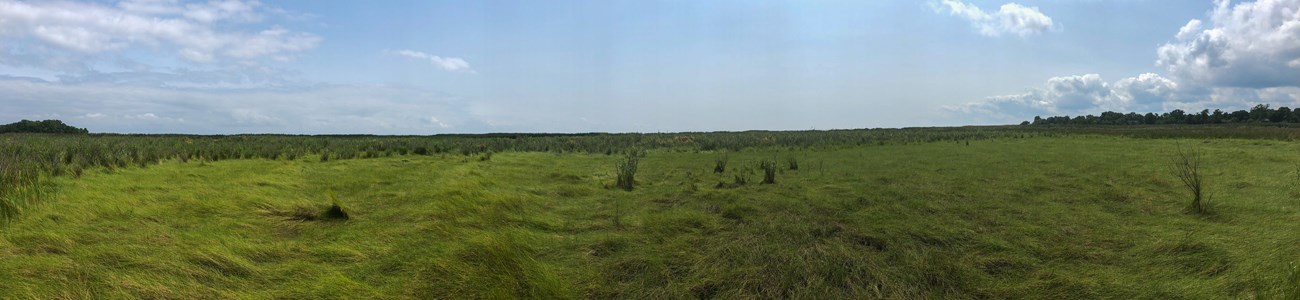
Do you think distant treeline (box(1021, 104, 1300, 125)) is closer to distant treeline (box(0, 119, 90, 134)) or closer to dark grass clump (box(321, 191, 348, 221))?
dark grass clump (box(321, 191, 348, 221))

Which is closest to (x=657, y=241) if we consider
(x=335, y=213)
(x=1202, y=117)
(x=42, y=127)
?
(x=335, y=213)

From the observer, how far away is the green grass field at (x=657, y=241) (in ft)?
13.8

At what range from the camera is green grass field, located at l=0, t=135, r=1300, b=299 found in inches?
165

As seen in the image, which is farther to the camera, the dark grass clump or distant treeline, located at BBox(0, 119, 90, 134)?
distant treeline, located at BBox(0, 119, 90, 134)

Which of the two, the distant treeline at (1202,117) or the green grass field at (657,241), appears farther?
the distant treeline at (1202,117)

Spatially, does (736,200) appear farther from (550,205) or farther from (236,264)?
(236,264)

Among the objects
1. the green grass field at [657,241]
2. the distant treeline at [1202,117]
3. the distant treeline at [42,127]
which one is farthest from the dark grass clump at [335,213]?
the distant treeline at [1202,117]

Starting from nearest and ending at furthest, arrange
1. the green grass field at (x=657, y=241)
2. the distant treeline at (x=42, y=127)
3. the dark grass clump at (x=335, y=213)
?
1. the green grass field at (x=657, y=241)
2. the dark grass clump at (x=335, y=213)
3. the distant treeline at (x=42, y=127)

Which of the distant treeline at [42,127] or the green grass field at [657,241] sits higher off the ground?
the distant treeline at [42,127]

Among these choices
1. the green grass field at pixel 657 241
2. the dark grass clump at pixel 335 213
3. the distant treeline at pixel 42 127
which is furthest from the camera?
the distant treeline at pixel 42 127

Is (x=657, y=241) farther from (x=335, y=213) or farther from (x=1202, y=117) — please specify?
(x=1202, y=117)

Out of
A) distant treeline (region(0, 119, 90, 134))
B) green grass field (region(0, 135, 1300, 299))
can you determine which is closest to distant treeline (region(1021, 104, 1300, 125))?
green grass field (region(0, 135, 1300, 299))

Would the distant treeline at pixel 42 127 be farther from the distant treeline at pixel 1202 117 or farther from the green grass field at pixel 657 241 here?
the distant treeline at pixel 1202 117

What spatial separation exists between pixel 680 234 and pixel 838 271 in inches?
86.0
